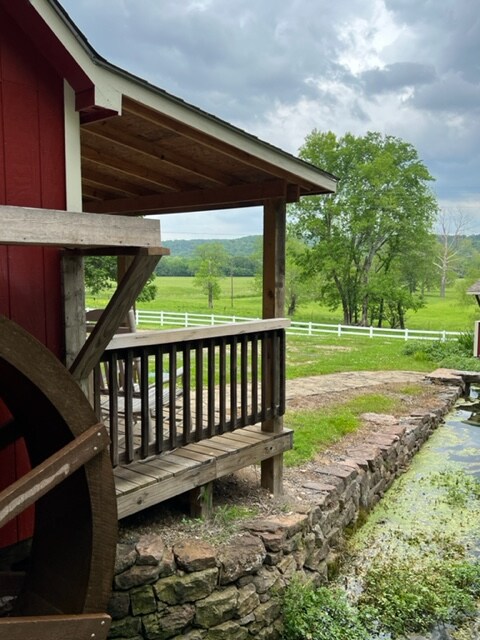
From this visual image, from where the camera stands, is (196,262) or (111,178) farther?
(196,262)

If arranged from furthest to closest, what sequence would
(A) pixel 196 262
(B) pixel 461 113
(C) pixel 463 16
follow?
1. (B) pixel 461 113
2. (C) pixel 463 16
3. (A) pixel 196 262

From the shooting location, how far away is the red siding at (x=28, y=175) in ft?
8.23

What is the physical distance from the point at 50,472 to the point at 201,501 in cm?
167

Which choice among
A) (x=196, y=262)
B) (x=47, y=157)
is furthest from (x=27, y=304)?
(x=196, y=262)

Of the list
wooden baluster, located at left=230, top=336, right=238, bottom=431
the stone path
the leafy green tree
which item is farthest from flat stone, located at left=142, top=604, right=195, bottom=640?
the leafy green tree

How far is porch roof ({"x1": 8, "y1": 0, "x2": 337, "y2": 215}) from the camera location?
251 centimetres

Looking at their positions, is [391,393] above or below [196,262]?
below

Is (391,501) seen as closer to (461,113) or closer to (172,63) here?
(461,113)

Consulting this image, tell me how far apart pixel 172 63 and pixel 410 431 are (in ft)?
433

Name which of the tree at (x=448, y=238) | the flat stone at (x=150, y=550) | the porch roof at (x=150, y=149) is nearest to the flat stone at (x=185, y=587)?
the flat stone at (x=150, y=550)

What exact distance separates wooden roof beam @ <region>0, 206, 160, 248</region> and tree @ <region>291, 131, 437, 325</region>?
2191cm

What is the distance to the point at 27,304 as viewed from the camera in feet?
8.66

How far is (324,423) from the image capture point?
6590mm

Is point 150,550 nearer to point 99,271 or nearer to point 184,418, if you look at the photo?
point 184,418
